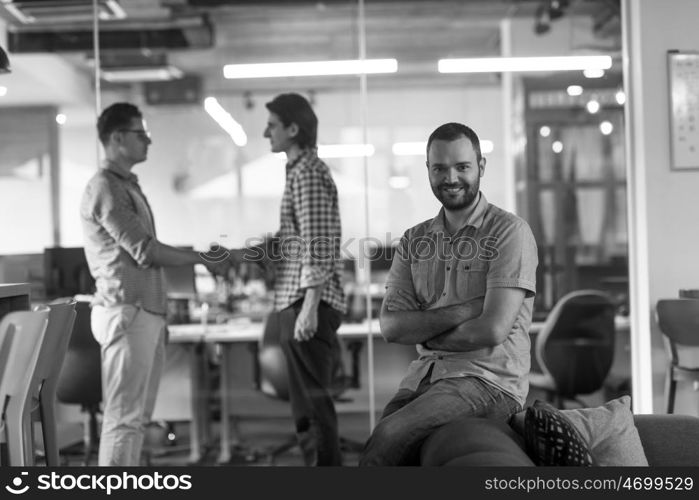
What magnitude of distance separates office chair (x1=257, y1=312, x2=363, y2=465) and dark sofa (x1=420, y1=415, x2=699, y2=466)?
7.11ft

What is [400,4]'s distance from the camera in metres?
5.04

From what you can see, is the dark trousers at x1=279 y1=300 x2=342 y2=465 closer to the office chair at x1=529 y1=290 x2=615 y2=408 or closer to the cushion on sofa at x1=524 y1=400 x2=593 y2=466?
the office chair at x1=529 y1=290 x2=615 y2=408

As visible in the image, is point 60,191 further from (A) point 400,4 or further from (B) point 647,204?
(B) point 647,204

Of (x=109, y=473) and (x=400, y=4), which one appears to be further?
(x=400, y=4)

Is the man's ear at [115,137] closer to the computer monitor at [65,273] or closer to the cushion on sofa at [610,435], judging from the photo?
the computer monitor at [65,273]

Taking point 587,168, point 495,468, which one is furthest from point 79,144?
point 495,468

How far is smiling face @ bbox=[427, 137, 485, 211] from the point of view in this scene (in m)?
3.06

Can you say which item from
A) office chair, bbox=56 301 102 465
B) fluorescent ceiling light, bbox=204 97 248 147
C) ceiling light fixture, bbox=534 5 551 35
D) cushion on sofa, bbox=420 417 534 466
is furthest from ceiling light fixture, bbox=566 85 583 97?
office chair, bbox=56 301 102 465

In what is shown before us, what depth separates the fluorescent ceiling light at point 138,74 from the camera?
488 cm

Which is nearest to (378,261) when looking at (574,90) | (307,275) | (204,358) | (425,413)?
(307,275)

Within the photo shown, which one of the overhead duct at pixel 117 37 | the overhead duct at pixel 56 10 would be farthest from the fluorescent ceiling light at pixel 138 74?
the overhead duct at pixel 56 10

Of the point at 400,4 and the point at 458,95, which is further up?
the point at 400,4

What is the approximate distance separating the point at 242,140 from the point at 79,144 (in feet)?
3.01

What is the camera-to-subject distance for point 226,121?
486cm
